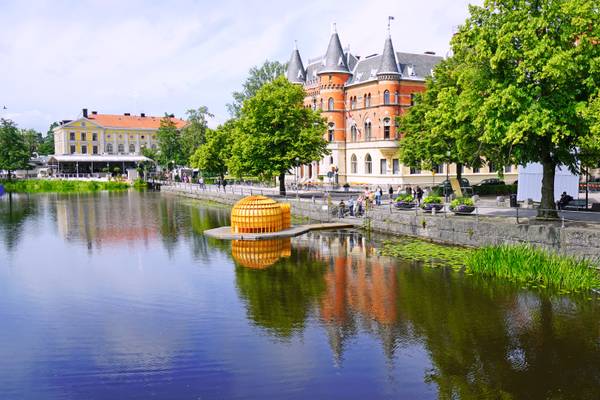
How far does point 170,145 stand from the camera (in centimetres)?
8894

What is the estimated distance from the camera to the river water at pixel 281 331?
10.5m

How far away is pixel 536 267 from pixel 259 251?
1186 centimetres

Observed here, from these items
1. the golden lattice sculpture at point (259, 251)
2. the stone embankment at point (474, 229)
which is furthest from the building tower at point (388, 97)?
the golden lattice sculpture at point (259, 251)

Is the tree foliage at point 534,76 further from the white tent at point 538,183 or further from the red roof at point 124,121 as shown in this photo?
the red roof at point 124,121

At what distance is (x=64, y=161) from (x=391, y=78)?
204ft

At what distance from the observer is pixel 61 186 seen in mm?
75438

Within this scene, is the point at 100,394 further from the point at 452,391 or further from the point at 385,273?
the point at 385,273

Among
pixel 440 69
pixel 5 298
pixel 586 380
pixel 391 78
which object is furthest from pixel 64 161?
pixel 586 380

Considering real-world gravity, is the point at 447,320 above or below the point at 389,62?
below

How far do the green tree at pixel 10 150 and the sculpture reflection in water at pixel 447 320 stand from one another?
249 ft

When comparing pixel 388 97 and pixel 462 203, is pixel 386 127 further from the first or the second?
pixel 462 203

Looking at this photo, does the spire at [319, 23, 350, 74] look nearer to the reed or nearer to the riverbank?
the riverbank

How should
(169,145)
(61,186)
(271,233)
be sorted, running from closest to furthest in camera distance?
(271,233) → (61,186) → (169,145)

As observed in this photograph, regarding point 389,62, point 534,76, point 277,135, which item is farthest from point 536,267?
point 389,62
